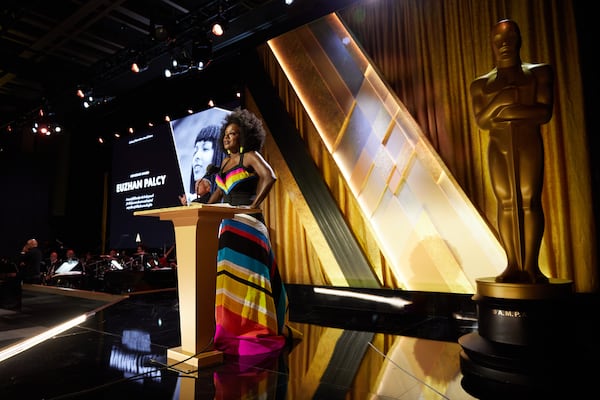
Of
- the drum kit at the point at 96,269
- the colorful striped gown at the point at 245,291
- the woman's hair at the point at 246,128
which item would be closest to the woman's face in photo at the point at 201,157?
the drum kit at the point at 96,269

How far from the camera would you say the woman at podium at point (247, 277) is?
237 centimetres

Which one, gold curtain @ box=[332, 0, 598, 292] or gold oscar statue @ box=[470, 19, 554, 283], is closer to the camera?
gold oscar statue @ box=[470, 19, 554, 283]

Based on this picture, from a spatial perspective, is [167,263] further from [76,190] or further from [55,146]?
[55,146]

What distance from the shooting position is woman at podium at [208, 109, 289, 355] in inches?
93.4

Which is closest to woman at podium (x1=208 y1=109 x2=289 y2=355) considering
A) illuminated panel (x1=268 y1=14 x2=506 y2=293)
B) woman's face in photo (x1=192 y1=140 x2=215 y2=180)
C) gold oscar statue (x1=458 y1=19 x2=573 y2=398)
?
gold oscar statue (x1=458 y1=19 x2=573 y2=398)

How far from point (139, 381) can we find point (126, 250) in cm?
756

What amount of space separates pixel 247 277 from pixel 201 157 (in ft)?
15.9

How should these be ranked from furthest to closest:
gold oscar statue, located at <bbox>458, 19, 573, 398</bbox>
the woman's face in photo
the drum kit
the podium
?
the drum kit
the woman's face in photo
the podium
gold oscar statue, located at <bbox>458, 19, 573, 398</bbox>

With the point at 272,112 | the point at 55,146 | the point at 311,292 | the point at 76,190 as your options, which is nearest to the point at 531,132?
the point at 311,292

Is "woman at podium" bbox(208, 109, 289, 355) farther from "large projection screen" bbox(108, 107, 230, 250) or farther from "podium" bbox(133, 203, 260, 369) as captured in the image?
"large projection screen" bbox(108, 107, 230, 250)

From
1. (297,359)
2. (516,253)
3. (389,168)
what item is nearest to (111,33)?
(389,168)

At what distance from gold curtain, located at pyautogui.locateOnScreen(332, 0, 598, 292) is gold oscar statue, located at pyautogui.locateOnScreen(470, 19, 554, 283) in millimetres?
1526

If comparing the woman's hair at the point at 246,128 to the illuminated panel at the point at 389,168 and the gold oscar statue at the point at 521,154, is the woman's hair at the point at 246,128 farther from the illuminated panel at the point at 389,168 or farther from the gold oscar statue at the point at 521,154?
the illuminated panel at the point at 389,168

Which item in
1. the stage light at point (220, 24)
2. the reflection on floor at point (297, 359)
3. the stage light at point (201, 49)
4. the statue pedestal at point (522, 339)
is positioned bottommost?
the reflection on floor at point (297, 359)
